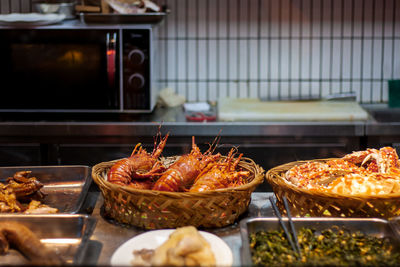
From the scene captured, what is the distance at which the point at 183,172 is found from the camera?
197 centimetres

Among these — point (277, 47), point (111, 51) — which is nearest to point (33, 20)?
point (111, 51)

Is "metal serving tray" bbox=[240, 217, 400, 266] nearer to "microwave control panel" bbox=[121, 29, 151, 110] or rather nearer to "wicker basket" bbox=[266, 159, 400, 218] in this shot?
"wicker basket" bbox=[266, 159, 400, 218]

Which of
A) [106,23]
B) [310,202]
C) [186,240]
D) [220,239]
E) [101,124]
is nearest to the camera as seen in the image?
[186,240]

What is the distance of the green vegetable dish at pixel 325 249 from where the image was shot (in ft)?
4.93

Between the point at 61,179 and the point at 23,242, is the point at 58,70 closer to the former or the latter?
the point at 61,179

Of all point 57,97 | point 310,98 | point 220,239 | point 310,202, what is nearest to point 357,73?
point 310,98

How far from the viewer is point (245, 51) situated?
164 inches

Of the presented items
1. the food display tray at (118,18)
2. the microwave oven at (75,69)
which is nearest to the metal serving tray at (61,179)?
the microwave oven at (75,69)

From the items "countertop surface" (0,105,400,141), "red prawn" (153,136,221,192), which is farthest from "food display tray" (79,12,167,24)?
"red prawn" (153,136,221,192)

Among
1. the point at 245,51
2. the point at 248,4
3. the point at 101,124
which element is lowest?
the point at 101,124

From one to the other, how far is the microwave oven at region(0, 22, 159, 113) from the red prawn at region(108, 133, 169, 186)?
142 cm

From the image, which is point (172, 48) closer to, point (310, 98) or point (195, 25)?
point (195, 25)

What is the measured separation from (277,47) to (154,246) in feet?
9.17

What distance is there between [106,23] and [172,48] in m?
0.67
